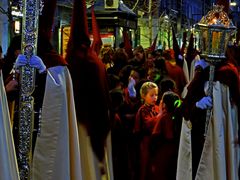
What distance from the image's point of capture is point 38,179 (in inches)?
198

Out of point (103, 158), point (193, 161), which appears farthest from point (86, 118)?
point (193, 161)

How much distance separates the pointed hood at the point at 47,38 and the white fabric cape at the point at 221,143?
1710 millimetres

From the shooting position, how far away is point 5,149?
13.4 ft

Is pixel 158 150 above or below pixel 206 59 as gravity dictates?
below

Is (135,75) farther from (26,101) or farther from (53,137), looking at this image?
(26,101)

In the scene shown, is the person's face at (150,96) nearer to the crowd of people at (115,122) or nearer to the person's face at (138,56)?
the crowd of people at (115,122)

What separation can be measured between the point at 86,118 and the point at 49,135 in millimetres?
976

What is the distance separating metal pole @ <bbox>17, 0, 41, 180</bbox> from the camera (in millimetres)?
4754

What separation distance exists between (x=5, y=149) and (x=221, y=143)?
2.52m

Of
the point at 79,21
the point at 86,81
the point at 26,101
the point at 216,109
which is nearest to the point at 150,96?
the point at 86,81

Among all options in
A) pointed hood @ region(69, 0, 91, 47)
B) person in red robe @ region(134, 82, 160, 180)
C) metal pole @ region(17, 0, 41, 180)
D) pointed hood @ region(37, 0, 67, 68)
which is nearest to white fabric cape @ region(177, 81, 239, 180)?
person in red robe @ region(134, 82, 160, 180)

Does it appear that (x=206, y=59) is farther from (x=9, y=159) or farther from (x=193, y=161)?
(x=9, y=159)

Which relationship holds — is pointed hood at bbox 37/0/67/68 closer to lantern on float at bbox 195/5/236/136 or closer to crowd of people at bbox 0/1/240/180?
crowd of people at bbox 0/1/240/180

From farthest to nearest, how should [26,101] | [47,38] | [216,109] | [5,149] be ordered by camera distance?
[216,109] < [47,38] < [26,101] < [5,149]
